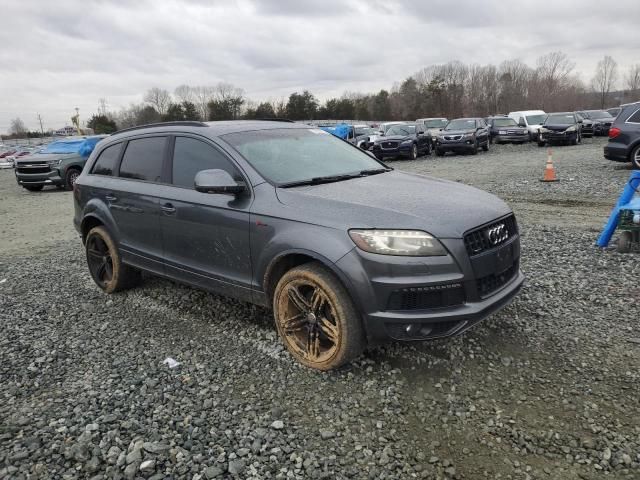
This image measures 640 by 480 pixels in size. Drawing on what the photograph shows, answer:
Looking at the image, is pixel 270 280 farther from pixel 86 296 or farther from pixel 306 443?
pixel 86 296

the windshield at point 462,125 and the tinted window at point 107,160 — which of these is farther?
the windshield at point 462,125

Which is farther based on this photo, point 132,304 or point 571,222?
point 571,222

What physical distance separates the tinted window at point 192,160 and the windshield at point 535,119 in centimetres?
2581

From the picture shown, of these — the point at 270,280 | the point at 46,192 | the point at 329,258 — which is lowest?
the point at 46,192

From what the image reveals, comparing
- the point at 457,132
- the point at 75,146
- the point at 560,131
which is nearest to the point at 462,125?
the point at 457,132

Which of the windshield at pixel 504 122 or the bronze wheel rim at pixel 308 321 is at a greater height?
the windshield at pixel 504 122

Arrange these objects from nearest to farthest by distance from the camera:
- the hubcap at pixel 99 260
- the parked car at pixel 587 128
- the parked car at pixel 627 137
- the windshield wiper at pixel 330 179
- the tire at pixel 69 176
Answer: the windshield wiper at pixel 330 179 < the hubcap at pixel 99 260 < the parked car at pixel 627 137 < the tire at pixel 69 176 < the parked car at pixel 587 128

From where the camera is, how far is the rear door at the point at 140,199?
4457 mm

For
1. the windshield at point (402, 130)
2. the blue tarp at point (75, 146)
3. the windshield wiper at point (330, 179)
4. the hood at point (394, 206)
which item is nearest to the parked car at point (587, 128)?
the windshield at point (402, 130)

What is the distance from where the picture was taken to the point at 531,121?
2642cm

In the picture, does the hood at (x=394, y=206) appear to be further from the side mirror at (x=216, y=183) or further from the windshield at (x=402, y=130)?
the windshield at (x=402, y=130)

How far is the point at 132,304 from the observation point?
498 cm

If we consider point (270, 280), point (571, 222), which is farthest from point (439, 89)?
point (270, 280)

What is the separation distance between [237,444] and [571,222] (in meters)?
6.57
